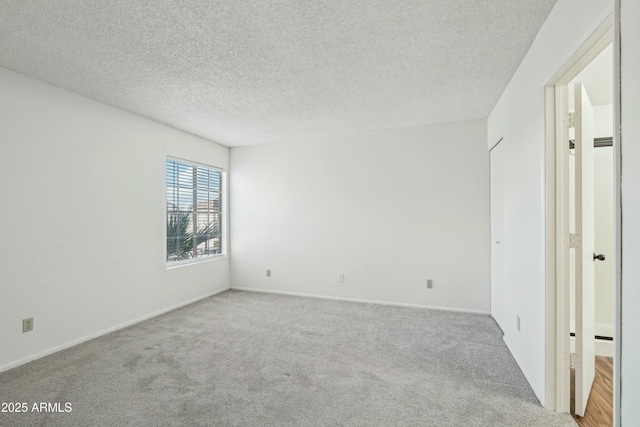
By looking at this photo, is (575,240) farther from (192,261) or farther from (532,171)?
(192,261)

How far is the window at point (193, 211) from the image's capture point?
4214 mm

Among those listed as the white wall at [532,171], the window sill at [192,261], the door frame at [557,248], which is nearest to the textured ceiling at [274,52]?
the white wall at [532,171]

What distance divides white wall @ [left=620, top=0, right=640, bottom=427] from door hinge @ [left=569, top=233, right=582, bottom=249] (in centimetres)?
84

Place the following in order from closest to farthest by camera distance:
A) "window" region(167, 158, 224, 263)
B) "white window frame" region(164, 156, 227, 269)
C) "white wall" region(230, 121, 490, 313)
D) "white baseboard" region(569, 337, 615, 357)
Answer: "white baseboard" region(569, 337, 615, 357) < "white wall" region(230, 121, 490, 313) < "white window frame" region(164, 156, 227, 269) < "window" region(167, 158, 224, 263)

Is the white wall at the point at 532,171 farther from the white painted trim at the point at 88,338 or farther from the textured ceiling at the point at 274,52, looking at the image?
the white painted trim at the point at 88,338

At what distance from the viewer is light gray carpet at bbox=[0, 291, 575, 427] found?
1.83m

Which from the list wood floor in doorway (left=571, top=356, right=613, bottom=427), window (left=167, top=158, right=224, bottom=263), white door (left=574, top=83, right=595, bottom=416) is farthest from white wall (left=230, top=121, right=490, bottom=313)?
white door (left=574, top=83, right=595, bottom=416)

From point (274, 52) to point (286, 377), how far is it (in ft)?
8.26

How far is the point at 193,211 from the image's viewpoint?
4578mm

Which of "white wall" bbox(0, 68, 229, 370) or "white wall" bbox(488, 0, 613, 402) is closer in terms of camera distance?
"white wall" bbox(488, 0, 613, 402)

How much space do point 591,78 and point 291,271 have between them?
13.7ft

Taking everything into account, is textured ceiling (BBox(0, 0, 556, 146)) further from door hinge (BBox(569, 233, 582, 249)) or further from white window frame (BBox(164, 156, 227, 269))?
door hinge (BBox(569, 233, 582, 249))

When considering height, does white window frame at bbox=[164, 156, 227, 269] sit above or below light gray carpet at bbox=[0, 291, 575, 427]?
above

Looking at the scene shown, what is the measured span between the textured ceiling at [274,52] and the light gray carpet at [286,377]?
2501 mm
